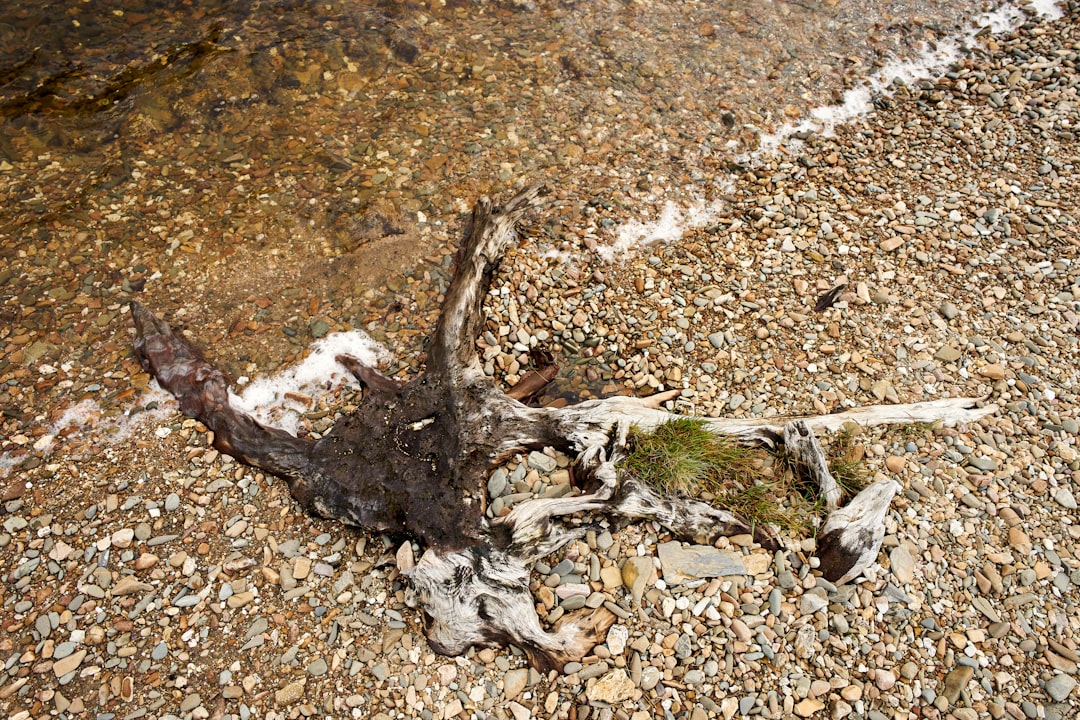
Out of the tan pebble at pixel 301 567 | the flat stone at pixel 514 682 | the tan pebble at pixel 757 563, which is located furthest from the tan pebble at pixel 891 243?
the tan pebble at pixel 301 567

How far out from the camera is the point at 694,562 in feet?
13.6

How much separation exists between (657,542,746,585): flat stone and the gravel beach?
0.09 ft

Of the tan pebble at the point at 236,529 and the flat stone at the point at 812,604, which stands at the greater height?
the flat stone at the point at 812,604

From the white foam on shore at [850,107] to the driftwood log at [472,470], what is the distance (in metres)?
1.69

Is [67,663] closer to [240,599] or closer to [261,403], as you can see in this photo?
[240,599]

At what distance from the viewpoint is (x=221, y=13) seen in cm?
764

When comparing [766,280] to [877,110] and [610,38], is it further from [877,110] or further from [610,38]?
[610,38]

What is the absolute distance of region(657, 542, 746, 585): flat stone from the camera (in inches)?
162

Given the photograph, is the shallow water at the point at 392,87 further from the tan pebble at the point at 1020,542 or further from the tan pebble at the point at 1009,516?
the tan pebble at the point at 1020,542

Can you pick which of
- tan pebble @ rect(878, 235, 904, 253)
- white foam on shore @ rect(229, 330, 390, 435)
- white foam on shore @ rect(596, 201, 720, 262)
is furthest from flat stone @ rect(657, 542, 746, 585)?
tan pebble @ rect(878, 235, 904, 253)

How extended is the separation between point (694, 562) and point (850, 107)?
5.49 m

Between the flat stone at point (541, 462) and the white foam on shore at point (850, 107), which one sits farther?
the white foam on shore at point (850, 107)

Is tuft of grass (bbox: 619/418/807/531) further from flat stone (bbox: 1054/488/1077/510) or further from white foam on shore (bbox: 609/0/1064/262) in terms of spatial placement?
white foam on shore (bbox: 609/0/1064/262)

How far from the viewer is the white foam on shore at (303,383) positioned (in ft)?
16.6
